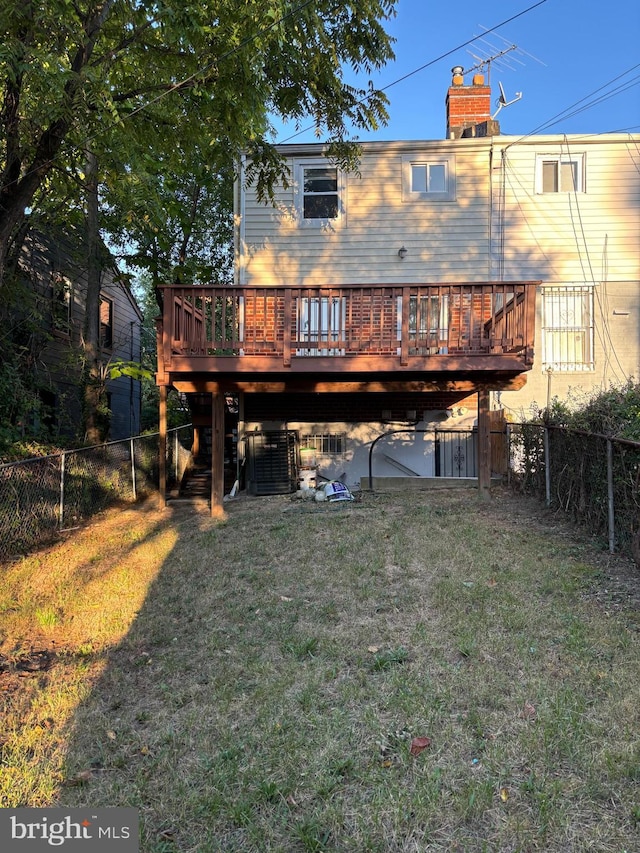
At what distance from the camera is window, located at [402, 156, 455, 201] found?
1066 cm

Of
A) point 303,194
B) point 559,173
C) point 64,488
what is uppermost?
point 559,173

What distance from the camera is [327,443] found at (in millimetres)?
10391

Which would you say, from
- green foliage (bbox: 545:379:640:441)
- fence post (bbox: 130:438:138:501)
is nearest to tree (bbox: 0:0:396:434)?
fence post (bbox: 130:438:138:501)

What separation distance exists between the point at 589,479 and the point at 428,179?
7.83 m

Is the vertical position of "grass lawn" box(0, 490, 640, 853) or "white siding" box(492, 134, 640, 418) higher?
"white siding" box(492, 134, 640, 418)

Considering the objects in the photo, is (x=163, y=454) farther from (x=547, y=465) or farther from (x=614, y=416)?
(x=614, y=416)

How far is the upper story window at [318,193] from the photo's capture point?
10.8 m

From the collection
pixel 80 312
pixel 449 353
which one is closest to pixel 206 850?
pixel 449 353

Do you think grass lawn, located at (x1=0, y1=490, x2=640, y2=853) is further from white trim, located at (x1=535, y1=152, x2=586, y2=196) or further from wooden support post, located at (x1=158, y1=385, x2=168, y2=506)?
white trim, located at (x1=535, y1=152, x2=586, y2=196)

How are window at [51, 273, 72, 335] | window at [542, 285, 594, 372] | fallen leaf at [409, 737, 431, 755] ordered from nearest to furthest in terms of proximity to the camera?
fallen leaf at [409, 737, 431, 755], window at [542, 285, 594, 372], window at [51, 273, 72, 335]

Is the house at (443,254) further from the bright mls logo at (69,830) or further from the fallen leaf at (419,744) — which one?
the bright mls logo at (69,830)

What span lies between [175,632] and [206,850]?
6.42 ft

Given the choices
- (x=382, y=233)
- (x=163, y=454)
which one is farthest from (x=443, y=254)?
(x=163, y=454)

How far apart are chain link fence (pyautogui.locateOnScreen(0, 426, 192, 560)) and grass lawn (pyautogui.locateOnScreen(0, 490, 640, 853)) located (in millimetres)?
829
